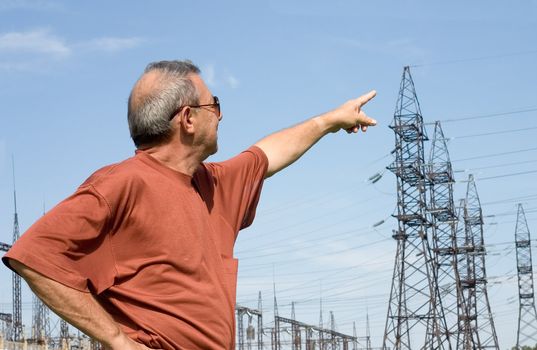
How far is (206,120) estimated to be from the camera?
2.79 m

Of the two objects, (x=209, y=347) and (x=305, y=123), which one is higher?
(x=305, y=123)

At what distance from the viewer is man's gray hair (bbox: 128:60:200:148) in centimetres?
272

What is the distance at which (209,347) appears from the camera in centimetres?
260

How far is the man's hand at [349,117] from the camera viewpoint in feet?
A: 12.2

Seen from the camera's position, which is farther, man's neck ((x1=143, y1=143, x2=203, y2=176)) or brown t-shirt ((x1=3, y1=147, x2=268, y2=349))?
man's neck ((x1=143, y1=143, x2=203, y2=176))

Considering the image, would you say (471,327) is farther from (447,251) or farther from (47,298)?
(47,298)

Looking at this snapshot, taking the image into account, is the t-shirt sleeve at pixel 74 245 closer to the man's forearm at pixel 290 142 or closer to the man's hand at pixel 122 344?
the man's hand at pixel 122 344

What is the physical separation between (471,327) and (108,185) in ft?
164

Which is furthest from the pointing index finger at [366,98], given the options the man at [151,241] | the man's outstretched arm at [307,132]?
the man at [151,241]

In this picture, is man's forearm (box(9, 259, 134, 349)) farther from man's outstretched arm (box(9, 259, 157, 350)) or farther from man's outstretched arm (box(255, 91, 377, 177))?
man's outstretched arm (box(255, 91, 377, 177))

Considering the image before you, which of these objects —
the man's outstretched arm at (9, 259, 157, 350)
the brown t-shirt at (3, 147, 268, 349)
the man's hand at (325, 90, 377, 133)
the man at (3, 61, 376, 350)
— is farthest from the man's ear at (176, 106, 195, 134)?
the man's hand at (325, 90, 377, 133)

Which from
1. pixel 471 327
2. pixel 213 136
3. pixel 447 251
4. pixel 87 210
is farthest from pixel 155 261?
pixel 471 327

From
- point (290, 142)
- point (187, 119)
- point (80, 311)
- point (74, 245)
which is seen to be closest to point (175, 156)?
point (187, 119)

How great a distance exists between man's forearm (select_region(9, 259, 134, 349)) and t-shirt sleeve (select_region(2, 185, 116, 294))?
0.07 feet
